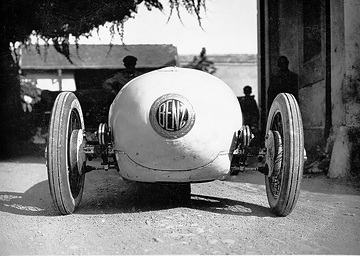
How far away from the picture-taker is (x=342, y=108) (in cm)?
636

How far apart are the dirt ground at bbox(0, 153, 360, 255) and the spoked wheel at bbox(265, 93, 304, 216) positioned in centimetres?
16

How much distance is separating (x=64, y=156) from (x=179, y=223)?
3.45 feet

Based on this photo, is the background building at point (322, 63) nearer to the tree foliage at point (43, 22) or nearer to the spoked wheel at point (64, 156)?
the tree foliage at point (43, 22)

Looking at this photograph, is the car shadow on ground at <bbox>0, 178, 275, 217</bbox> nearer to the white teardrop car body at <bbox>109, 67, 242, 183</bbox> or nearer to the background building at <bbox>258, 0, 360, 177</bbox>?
the white teardrop car body at <bbox>109, 67, 242, 183</bbox>

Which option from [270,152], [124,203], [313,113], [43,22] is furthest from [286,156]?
[43,22]

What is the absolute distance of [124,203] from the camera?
4.44m

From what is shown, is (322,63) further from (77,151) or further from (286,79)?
(77,151)

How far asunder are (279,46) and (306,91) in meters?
1.84

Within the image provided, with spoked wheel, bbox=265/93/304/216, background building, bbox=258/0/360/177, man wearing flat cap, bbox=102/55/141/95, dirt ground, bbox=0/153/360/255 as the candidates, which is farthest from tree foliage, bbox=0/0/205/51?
spoked wheel, bbox=265/93/304/216

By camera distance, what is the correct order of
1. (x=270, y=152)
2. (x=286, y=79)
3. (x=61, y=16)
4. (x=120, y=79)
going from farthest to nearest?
(x=61, y=16) → (x=286, y=79) → (x=120, y=79) → (x=270, y=152)

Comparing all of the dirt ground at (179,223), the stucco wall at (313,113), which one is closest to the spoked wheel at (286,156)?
the dirt ground at (179,223)

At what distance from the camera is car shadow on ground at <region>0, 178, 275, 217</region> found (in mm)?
4070

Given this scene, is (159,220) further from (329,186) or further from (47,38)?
(47,38)

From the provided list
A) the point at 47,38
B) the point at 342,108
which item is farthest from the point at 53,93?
the point at 342,108
